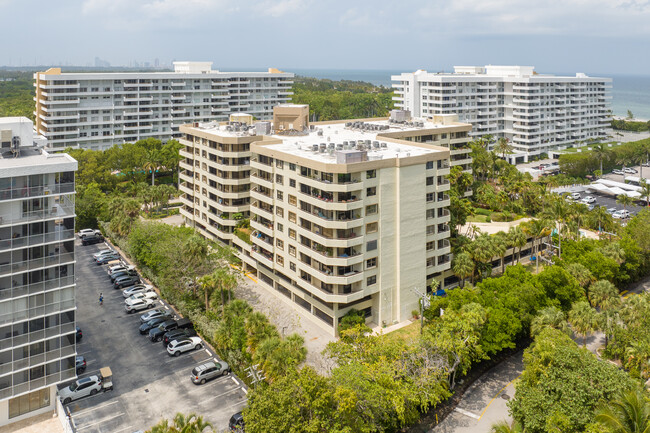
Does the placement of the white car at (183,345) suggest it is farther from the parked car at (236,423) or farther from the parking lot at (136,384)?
the parked car at (236,423)

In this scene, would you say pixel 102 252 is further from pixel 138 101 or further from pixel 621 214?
pixel 621 214

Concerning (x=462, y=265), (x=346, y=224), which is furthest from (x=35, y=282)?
(x=462, y=265)

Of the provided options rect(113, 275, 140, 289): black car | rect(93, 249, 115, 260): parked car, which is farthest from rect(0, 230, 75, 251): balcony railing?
rect(93, 249, 115, 260): parked car

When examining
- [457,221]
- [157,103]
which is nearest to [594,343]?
[457,221]

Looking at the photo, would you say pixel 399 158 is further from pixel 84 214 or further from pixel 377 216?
pixel 84 214

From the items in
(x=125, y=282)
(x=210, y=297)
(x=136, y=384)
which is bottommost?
(x=136, y=384)

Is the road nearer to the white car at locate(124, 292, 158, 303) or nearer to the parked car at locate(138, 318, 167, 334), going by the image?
the parked car at locate(138, 318, 167, 334)

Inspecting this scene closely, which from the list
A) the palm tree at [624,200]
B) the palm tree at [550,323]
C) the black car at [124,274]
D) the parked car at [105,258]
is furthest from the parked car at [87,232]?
the palm tree at [624,200]
